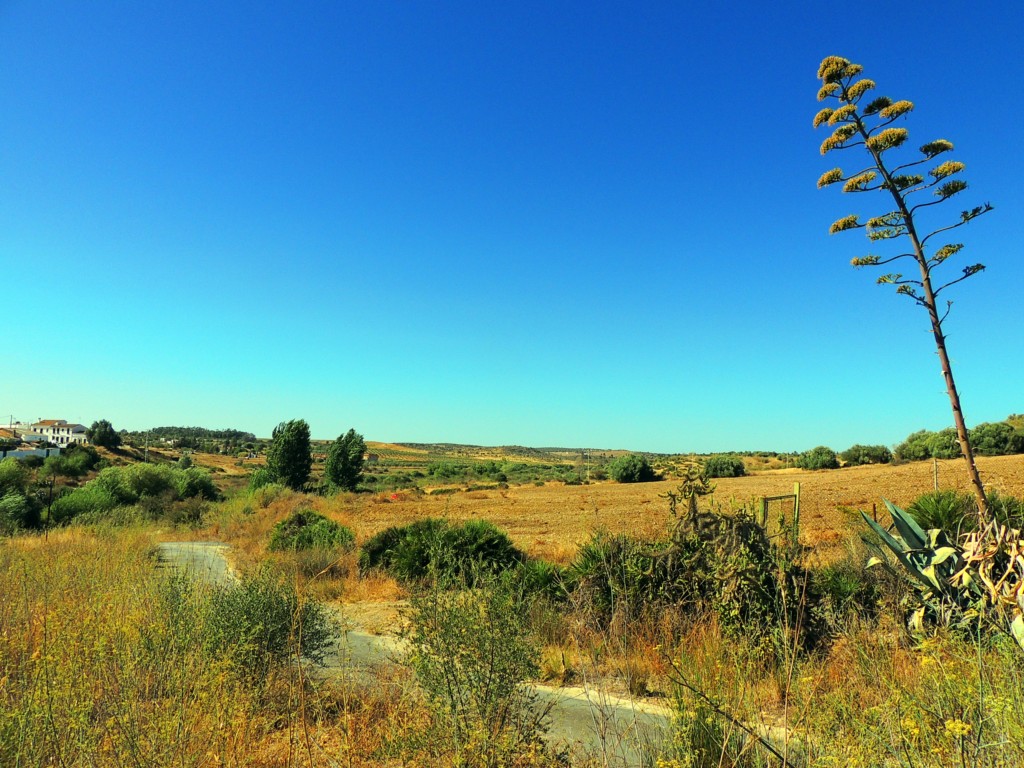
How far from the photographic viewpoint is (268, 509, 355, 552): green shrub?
1499 cm

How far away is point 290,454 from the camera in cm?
4256

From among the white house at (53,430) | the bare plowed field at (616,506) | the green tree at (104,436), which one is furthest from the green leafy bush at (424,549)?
the white house at (53,430)

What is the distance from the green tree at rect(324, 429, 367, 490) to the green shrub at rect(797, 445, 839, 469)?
40.4 m

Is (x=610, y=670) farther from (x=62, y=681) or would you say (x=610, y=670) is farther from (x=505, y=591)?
(x=62, y=681)

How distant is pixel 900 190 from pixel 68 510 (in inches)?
1113

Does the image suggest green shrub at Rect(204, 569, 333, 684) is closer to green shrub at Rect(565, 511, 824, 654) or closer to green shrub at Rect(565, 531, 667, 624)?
green shrub at Rect(565, 511, 824, 654)

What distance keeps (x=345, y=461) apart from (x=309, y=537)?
31.2m

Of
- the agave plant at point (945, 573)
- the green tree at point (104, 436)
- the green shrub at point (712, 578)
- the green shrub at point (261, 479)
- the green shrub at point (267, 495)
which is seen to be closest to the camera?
the agave plant at point (945, 573)

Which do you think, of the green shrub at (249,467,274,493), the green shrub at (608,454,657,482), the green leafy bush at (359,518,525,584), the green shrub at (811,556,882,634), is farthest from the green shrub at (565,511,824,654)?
the green shrub at (608,454,657,482)

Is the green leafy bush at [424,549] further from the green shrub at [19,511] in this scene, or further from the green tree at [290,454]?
the green tree at [290,454]

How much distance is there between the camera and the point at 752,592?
5.90 m

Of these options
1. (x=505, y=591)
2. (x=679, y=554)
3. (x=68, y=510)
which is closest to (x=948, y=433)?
(x=679, y=554)

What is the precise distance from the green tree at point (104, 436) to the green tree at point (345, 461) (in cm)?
4978

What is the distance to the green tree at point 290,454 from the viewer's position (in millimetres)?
41906
